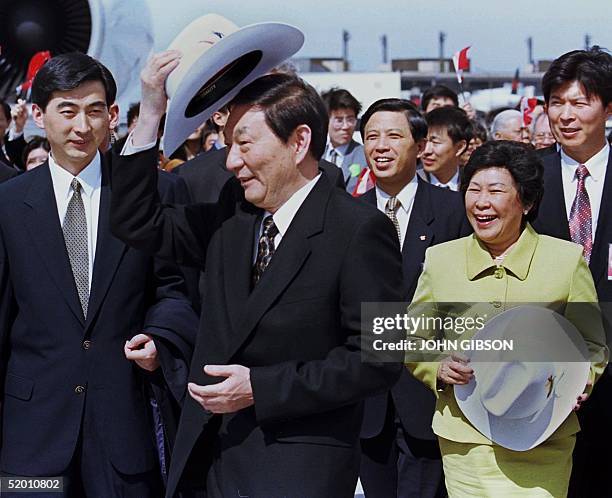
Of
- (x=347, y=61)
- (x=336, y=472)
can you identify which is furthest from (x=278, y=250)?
(x=347, y=61)

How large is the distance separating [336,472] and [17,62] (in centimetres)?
952

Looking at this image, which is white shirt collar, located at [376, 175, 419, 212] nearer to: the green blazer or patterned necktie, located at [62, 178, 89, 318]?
the green blazer

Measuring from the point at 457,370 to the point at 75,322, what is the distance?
3.86ft

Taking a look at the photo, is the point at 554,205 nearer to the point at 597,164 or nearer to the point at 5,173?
the point at 597,164

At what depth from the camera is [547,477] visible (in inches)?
127

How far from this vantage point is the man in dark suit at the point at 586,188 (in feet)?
12.4

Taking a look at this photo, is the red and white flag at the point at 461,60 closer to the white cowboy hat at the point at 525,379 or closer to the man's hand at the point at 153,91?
the white cowboy hat at the point at 525,379

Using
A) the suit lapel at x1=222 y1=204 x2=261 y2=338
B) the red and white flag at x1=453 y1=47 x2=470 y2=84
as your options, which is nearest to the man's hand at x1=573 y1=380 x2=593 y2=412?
the suit lapel at x1=222 y1=204 x2=261 y2=338

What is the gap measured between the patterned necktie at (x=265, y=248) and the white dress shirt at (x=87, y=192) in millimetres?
729

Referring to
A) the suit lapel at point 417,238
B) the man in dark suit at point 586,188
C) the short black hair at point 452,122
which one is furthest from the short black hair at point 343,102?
the man in dark suit at point 586,188

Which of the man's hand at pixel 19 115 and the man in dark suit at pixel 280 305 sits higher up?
the man's hand at pixel 19 115

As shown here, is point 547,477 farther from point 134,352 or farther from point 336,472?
point 134,352

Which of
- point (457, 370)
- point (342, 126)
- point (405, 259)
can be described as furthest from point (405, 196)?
point (342, 126)

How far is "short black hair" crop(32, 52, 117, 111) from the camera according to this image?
3266 mm
